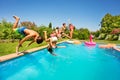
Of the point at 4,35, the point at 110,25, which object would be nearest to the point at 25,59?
the point at 4,35

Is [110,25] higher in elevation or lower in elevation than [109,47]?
higher

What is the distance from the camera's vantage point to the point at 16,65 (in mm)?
6496

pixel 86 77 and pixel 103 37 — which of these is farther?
pixel 103 37

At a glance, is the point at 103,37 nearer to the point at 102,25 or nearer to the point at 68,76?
the point at 102,25

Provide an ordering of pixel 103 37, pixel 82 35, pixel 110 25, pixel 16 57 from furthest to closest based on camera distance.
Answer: pixel 110 25, pixel 103 37, pixel 82 35, pixel 16 57

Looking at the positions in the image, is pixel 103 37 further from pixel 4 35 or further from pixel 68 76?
pixel 68 76

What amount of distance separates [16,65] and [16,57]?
75 cm

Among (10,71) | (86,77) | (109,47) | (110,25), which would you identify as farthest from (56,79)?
(110,25)

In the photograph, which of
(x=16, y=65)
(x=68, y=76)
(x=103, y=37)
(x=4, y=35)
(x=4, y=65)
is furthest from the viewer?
(x=103, y=37)

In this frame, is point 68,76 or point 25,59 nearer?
point 68,76

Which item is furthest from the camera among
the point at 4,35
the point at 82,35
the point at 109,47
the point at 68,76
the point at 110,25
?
the point at 110,25

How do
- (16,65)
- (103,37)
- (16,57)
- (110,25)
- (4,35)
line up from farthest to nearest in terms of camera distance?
(110,25), (103,37), (4,35), (16,57), (16,65)

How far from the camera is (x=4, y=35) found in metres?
26.1

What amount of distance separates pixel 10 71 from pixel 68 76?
217cm
